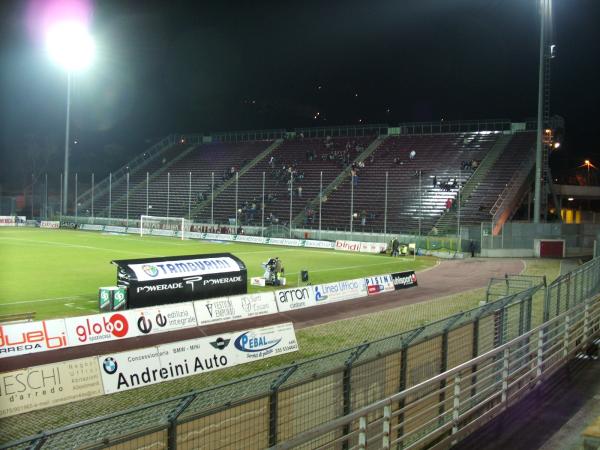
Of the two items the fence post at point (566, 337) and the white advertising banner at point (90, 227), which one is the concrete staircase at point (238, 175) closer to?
the white advertising banner at point (90, 227)

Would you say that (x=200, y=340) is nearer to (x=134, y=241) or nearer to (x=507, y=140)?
(x=134, y=241)

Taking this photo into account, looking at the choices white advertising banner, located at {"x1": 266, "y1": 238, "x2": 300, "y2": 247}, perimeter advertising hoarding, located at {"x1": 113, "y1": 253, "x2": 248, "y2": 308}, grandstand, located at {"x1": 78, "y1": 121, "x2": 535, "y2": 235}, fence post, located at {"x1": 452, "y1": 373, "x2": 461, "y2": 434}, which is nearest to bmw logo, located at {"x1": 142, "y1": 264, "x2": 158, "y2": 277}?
perimeter advertising hoarding, located at {"x1": 113, "y1": 253, "x2": 248, "y2": 308}

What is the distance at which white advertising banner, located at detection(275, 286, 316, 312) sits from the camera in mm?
21141

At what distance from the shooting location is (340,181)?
216ft

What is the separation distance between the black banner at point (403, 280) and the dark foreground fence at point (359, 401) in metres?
14.4

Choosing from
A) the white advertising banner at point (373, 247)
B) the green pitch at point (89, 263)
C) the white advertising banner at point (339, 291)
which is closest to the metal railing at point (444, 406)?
the white advertising banner at point (339, 291)

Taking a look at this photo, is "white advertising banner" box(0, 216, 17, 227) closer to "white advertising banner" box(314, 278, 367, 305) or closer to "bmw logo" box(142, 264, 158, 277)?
"bmw logo" box(142, 264, 158, 277)

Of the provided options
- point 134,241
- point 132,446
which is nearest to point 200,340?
point 132,446

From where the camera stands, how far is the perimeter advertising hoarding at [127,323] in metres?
15.5

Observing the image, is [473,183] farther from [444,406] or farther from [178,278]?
[444,406]

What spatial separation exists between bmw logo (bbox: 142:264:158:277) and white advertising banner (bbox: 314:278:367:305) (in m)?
5.97

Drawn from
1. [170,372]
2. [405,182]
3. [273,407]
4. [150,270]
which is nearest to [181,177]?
[405,182]

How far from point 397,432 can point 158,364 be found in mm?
5793

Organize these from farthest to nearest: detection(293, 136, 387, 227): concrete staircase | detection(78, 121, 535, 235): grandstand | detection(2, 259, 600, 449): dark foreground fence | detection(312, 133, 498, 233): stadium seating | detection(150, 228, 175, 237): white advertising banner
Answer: detection(293, 136, 387, 227): concrete staircase < detection(150, 228, 175, 237): white advertising banner < detection(312, 133, 498, 233): stadium seating < detection(78, 121, 535, 235): grandstand < detection(2, 259, 600, 449): dark foreground fence
